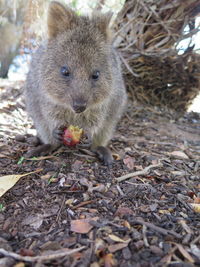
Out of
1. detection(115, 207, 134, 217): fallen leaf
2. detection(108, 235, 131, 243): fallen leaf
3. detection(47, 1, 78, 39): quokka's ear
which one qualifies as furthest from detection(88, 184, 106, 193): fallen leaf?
detection(47, 1, 78, 39): quokka's ear

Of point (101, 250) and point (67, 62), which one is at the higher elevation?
point (67, 62)

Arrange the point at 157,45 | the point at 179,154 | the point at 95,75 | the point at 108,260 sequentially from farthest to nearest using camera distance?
1. the point at 157,45
2. the point at 179,154
3. the point at 95,75
4. the point at 108,260

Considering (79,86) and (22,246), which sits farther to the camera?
(79,86)

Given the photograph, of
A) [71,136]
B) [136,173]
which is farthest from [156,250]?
[71,136]

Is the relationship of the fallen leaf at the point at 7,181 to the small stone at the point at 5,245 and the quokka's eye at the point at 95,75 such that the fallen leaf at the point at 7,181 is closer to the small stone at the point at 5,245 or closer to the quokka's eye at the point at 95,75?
the small stone at the point at 5,245

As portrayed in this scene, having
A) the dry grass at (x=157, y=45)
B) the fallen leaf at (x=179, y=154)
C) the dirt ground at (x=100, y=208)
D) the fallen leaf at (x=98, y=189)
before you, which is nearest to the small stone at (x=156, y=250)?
the dirt ground at (x=100, y=208)

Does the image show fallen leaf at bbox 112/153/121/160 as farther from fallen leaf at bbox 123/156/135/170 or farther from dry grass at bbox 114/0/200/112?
dry grass at bbox 114/0/200/112

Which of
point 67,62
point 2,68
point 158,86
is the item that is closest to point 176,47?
point 158,86

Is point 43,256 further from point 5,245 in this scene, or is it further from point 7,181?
point 7,181

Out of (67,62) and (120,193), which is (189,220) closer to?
(120,193)
